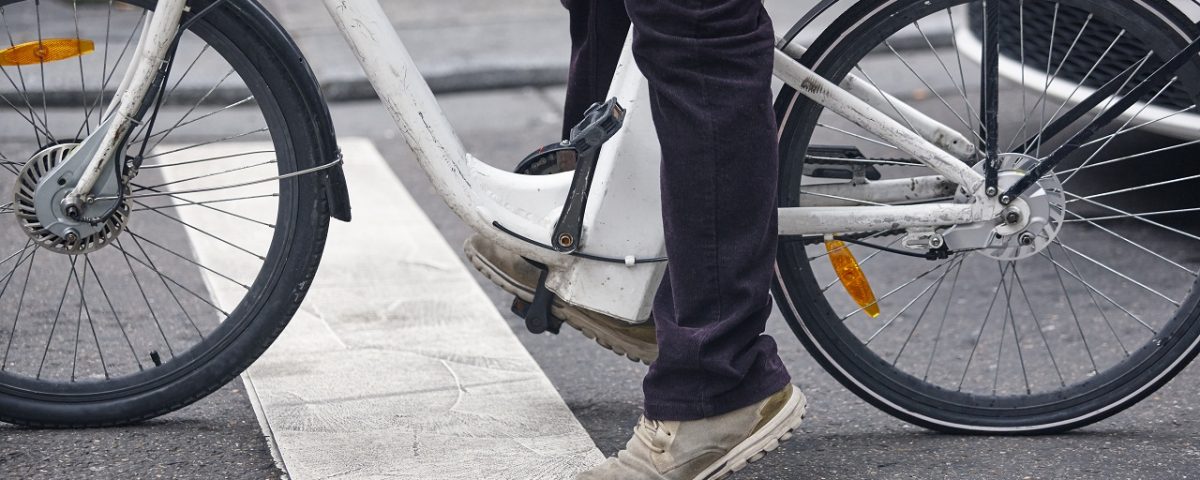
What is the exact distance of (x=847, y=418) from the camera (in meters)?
2.71

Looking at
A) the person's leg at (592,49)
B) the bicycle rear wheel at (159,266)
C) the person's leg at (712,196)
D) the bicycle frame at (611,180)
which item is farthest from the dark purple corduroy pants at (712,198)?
the bicycle rear wheel at (159,266)

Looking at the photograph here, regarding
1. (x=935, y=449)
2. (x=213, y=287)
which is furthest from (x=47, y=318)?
(x=935, y=449)

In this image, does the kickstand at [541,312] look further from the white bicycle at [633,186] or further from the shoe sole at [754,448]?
the shoe sole at [754,448]

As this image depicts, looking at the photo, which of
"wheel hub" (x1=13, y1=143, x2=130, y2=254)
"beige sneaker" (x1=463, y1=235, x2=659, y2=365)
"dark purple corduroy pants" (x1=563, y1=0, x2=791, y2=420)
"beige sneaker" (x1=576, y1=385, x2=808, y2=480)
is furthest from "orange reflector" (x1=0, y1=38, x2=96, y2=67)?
"beige sneaker" (x1=576, y1=385, x2=808, y2=480)

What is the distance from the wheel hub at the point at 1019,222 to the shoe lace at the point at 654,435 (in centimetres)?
66

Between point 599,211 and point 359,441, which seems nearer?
point 599,211

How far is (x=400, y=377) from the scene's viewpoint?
9.48 feet

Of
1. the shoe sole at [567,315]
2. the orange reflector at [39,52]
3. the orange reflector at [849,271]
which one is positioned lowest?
the shoe sole at [567,315]

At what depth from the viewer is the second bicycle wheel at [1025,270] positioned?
93.7 inches

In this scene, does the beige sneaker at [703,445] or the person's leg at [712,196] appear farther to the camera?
the beige sneaker at [703,445]

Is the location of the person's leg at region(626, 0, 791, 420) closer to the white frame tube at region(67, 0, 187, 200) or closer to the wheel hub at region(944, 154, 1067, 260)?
the wheel hub at region(944, 154, 1067, 260)

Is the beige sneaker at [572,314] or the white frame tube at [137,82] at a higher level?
the white frame tube at [137,82]

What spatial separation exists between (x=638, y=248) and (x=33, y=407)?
121cm

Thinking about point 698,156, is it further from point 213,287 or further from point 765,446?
point 213,287
